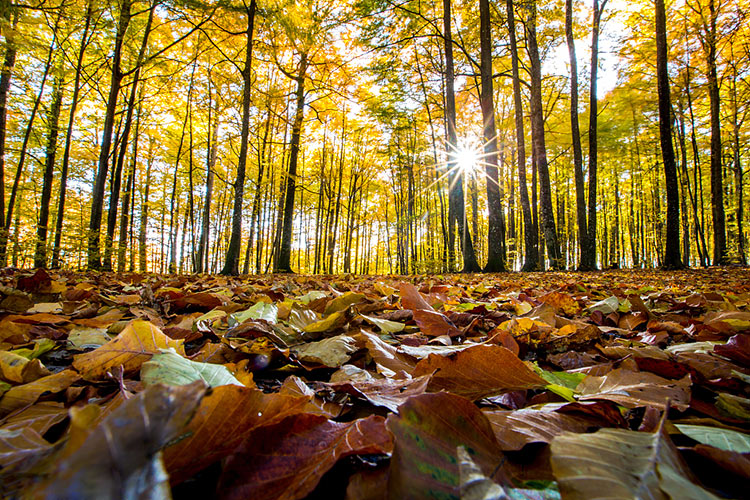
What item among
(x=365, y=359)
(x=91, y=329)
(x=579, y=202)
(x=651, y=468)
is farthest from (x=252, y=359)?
(x=579, y=202)

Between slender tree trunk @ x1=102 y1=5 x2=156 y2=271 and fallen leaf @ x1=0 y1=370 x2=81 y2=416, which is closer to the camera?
fallen leaf @ x1=0 y1=370 x2=81 y2=416

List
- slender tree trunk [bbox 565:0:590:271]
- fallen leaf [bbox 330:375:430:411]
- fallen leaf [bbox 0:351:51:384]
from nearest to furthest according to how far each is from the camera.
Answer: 1. fallen leaf [bbox 330:375:430:411]
2. fallen leaf [bbox 0:351:51:384]
3. slender tree trunk [bbox 565:0:590:271]

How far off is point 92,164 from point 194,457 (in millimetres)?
22719

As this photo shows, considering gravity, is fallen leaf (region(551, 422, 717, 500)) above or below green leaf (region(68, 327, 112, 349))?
above

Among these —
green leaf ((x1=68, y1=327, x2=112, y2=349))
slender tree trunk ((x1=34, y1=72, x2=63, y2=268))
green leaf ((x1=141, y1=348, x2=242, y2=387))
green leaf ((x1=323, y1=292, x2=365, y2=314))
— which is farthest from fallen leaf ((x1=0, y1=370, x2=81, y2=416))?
slender tree trunk ((x1=34, y1=72, x2=63, y2=268))

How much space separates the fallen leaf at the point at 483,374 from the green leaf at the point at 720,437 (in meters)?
0.21

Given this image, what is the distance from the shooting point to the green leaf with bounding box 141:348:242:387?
0.54m

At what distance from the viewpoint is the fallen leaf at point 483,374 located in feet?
2.09

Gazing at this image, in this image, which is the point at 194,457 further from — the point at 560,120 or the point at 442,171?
the point at 442,171

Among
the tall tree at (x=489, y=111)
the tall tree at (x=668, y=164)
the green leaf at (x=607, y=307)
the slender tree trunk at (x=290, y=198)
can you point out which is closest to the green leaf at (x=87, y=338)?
the green leaf at (x=607, y=307)

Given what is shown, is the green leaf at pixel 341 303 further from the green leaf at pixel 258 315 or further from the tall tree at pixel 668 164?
the tall tree at pixel 668 164

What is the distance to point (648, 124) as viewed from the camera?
18219mm

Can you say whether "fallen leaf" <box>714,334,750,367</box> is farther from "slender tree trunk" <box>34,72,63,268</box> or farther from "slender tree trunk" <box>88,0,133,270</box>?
"slender tree trunk" <box>34,72,63,268</box>

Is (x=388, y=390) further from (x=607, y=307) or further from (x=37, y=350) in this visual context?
(x=607, y=307)
